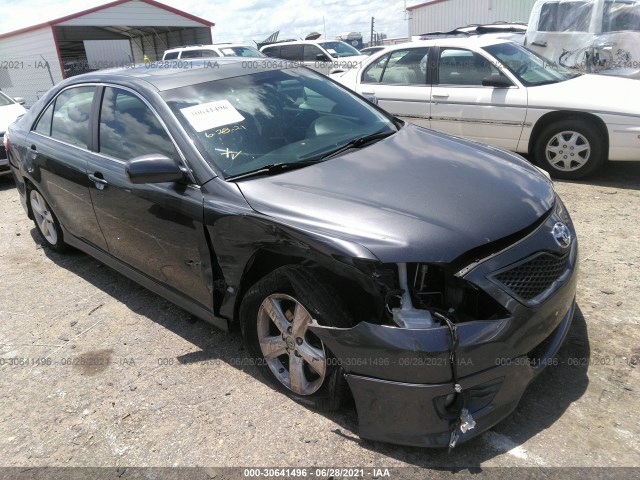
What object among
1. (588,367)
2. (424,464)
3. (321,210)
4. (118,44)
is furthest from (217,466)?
(118,44)

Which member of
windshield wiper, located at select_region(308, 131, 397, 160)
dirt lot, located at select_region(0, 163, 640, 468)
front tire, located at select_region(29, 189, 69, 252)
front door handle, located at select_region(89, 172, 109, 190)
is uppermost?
windshield wiper, located at select_region(308, 131, 397, 160)

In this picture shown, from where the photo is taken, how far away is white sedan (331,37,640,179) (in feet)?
17.7

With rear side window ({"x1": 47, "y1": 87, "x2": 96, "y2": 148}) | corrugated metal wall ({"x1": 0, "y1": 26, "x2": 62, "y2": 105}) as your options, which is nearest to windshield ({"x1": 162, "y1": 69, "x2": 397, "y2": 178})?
rear side window ({"x1": 47, "y1": 87, "x2": 96, "y2": 148})

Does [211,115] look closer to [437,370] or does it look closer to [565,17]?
[437,370]

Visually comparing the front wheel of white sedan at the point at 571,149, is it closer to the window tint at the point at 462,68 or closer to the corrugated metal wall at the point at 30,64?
the window tint at the point at 462,68

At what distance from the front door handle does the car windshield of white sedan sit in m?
4.75

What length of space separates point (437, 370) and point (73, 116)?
3338 millimetres

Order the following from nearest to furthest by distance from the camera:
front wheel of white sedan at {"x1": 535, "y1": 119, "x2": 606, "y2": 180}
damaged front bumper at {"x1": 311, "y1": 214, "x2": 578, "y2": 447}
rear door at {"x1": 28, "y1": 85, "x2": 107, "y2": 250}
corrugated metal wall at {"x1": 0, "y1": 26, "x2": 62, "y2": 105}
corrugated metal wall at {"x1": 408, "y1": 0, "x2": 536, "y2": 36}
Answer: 1. damaged front bumper at {"x1": 311, "y1": 214, "x2": 578, "y2": 447}
2. rear door at {"x1": 28, "y1": 85, "x2": 107, "y2": 250}
3. front wheel of white sedan at {"x1": 535, "y1": 119, "x2": 606, "y2": 180}
4. corrugated metal wall at {"x1": 0, "y1": 26, "x2": 62, "y2": 105}
5. corrugated metal wall at {"x1": 408, "y1": 0, "x2": 536, "y2": 36}

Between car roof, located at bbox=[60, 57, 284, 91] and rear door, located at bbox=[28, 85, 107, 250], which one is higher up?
car roof, located at bbox=[60, 57, 284, 91]

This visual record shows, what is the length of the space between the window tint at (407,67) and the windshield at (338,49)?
8.11 metres

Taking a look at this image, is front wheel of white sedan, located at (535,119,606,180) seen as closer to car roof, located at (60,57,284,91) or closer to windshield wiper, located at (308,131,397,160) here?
windshield wiper, located at (308,131,397,160)

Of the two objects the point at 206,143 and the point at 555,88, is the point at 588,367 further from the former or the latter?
the point at 555,88

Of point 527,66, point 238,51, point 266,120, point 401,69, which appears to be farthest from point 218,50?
point 266,120

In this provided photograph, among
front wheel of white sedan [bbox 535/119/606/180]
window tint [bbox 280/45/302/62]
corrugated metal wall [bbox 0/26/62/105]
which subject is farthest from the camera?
corrugated metal wall [bbox 0/26/62/105]
